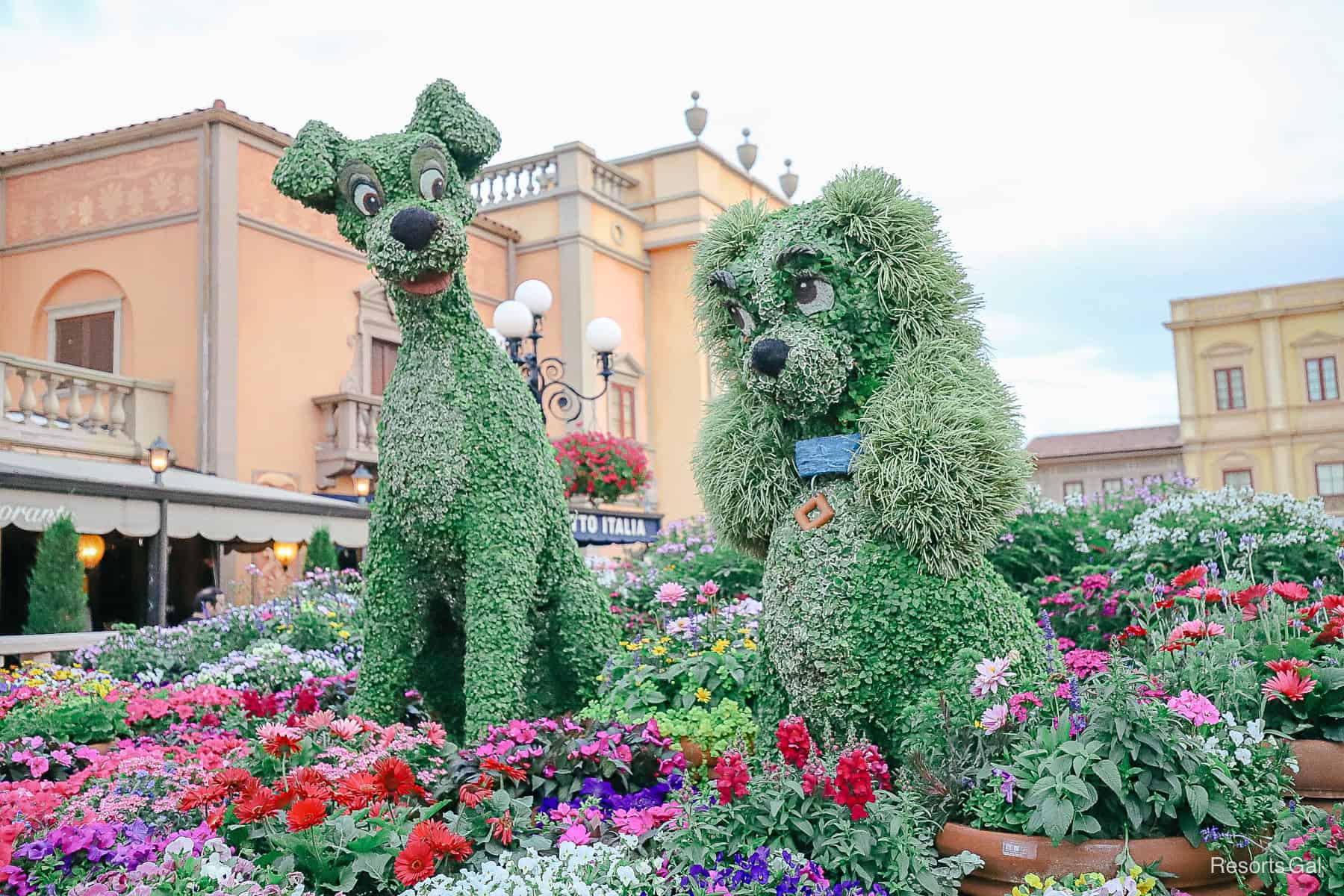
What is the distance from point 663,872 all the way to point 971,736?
2.85 feet

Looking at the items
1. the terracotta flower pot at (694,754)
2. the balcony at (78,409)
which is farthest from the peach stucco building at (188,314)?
the terracotta flower pot at (694,754)

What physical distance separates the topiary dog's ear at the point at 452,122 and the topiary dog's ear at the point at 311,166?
13.0 inches

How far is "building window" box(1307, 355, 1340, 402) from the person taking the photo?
2755cm

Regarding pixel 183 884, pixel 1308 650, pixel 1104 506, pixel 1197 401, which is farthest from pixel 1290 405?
pixel 183 884

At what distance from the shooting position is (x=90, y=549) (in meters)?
11.4

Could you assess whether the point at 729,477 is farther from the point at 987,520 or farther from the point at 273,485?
the point at 273,485

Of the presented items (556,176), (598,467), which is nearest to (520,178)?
(556,176)

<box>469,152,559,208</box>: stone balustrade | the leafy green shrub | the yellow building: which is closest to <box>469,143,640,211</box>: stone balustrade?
<box>469,152,559,208</box>: stone balustrade

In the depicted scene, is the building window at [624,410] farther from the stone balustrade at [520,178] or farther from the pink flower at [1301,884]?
the pink flower at [1301,884]

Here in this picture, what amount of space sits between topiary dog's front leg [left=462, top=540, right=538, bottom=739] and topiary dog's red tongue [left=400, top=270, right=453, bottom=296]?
0.89m

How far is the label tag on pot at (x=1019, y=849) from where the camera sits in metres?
2.36

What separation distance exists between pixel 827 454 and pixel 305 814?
1.73m

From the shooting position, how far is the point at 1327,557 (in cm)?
548

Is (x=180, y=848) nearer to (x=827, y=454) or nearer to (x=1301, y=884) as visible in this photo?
(x=827, y=454)
